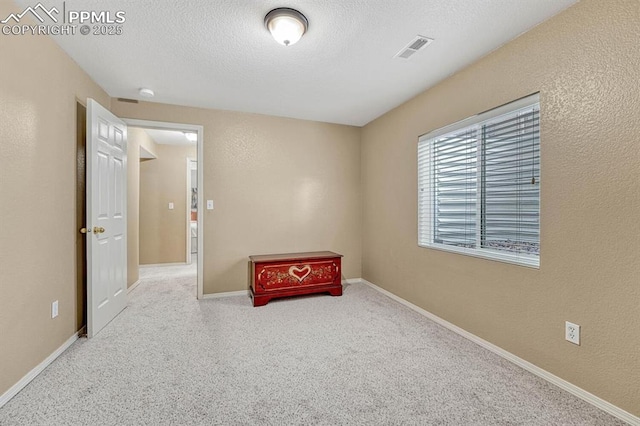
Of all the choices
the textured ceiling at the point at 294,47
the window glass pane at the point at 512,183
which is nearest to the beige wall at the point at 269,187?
the textured ceiling at the point at 294,47

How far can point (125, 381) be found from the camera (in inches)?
74.7

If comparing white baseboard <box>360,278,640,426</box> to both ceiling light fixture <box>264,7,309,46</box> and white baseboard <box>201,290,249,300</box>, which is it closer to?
white baseboard <box>201,290,249,300</box>

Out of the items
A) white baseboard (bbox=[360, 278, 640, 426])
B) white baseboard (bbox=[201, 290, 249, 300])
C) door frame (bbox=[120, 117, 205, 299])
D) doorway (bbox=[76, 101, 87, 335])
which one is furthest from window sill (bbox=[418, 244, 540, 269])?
doorway (bbox=[76, 101, 87, 335])

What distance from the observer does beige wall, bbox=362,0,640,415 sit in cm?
156

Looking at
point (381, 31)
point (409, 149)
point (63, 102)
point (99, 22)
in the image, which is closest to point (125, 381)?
point (63, 102)

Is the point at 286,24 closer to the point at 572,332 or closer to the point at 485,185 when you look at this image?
the point at 485,185

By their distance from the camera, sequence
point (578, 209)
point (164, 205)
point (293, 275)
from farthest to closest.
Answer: point (164, 205) < point (293, 275) < point (578, 209)

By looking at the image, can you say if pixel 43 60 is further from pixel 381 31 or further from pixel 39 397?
pixel 381 31

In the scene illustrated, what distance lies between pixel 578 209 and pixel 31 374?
12.0 feet

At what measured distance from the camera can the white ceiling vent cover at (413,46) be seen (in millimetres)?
2145

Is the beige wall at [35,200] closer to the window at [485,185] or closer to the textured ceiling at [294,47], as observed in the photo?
the textured ceiling at [294,47]

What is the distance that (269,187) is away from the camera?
399 centimetres

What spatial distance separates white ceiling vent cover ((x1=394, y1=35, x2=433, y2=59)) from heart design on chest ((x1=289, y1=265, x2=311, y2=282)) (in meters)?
2.51

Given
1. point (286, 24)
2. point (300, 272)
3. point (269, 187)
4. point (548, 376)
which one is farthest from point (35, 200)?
point (548, 376)
